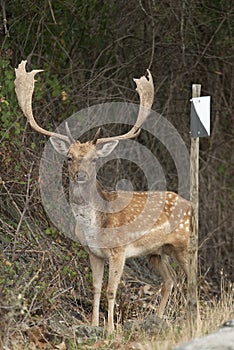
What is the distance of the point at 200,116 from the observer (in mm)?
7355

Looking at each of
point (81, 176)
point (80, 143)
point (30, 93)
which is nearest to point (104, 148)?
point (80, 143)

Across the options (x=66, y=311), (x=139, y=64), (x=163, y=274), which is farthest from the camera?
(x=139, y=64)

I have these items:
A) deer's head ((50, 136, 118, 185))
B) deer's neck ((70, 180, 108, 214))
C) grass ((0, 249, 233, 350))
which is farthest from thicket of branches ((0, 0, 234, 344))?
deer's head ((50, 136, 118, 185))

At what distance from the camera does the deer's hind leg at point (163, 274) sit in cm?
956

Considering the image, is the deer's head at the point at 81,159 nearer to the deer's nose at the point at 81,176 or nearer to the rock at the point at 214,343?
the deer's nose at the point at 81,176

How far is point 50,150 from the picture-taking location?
34.5 feet

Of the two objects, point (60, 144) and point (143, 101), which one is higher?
point (143, 101)

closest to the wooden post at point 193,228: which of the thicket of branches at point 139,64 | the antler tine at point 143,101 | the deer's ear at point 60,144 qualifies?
the antler tine at point 143,101

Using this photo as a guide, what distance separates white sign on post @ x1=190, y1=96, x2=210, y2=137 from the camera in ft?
24.1

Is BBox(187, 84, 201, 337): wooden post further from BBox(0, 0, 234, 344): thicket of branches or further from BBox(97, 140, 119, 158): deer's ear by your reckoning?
BBox(0, 0, 234, 344): thicket of branches

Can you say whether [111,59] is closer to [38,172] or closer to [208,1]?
[208,1]

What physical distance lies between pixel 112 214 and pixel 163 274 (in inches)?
48.4

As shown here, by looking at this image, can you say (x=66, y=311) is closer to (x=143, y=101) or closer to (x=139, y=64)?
(x=143, y=101)

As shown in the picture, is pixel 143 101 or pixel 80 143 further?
pixel 143 101
